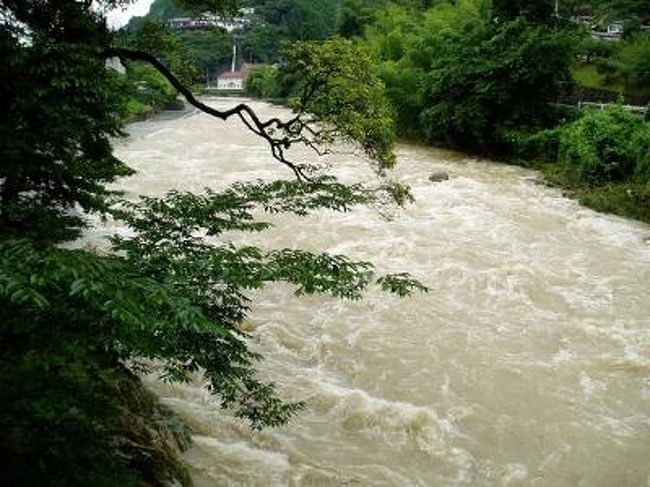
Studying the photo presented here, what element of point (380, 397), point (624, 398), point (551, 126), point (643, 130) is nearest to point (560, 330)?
point (624, 398)

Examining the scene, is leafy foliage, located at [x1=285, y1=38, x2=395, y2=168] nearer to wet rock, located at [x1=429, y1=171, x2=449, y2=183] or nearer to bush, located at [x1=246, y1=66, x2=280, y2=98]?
wet rock, located at [x1=429, y1=171, x2=449, y2=183]

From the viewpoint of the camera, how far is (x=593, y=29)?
92.9 ft

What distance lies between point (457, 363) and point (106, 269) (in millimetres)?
6163

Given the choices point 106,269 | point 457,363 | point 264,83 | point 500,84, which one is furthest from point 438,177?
point 264,83

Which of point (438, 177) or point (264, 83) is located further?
point (264, 83)

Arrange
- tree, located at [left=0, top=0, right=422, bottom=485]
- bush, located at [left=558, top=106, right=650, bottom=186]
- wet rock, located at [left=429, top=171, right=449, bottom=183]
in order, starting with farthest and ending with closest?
wet rock, located at [left=429, top=171, right=449, bottom=183] < bush, located at [left=558, top=106, right=650, bottom=186] < tree, located at [left=0, top=0, right=422, bottom=485]

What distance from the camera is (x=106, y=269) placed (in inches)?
98.0

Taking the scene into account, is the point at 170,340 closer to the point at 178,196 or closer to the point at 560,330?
the point at 178,196

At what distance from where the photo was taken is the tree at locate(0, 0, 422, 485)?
2617mm

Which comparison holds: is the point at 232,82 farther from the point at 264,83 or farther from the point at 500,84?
the point at 500,84

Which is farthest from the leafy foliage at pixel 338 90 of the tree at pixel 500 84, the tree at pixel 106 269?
the tree at pixel 500 84

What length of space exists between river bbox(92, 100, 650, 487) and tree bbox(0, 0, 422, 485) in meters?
1.55

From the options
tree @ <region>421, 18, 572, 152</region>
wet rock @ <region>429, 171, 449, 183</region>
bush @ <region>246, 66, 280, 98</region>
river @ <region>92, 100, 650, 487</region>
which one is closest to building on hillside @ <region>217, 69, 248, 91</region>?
bush @ <region>246, 66, 280, 98</region>

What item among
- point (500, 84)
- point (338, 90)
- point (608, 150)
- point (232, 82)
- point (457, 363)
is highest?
point (500, 84)
